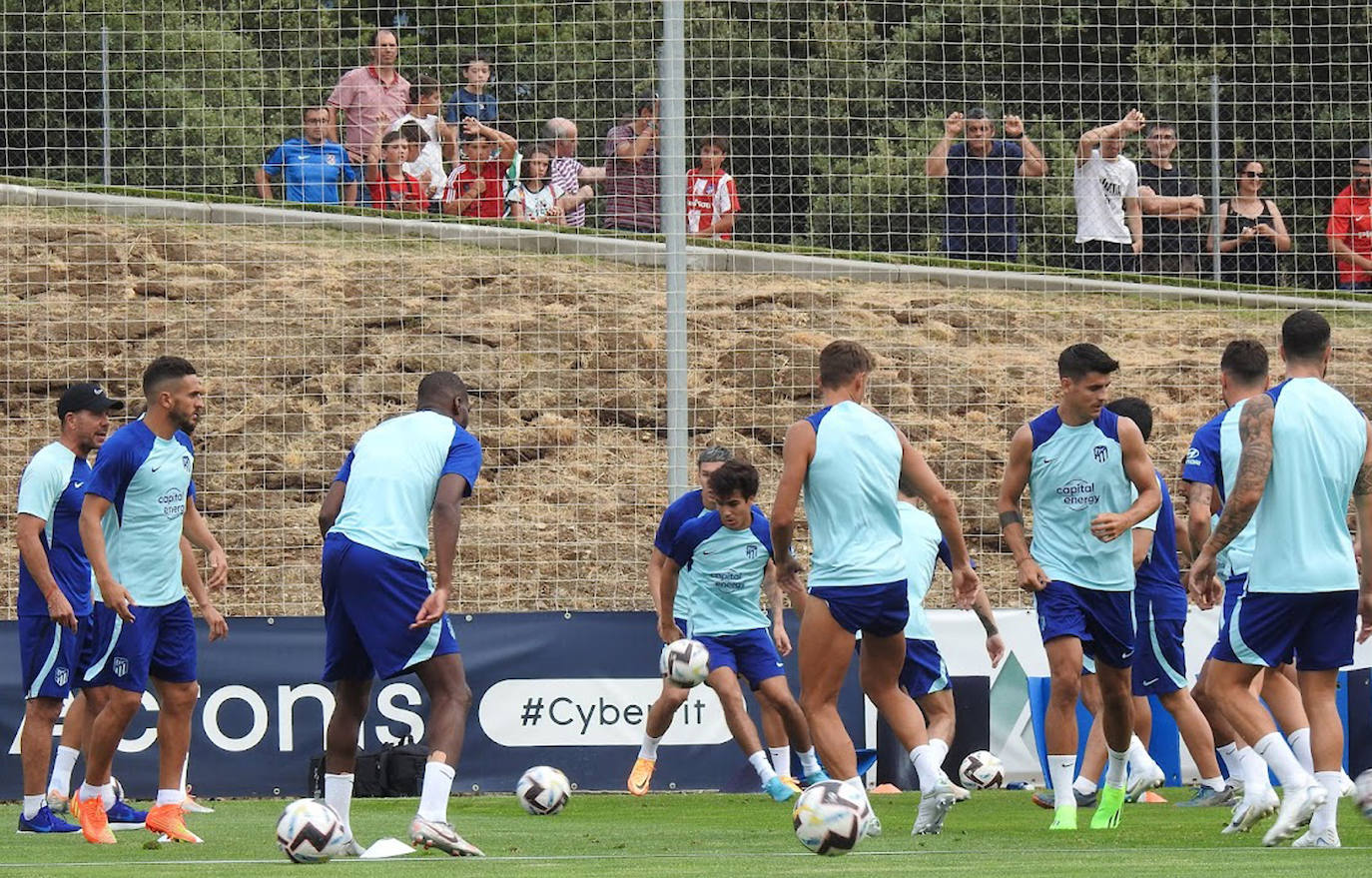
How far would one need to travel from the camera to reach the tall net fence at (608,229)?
16.5 m

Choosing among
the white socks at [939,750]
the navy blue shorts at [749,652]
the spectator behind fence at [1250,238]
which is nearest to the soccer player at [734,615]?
the navy blue shorts at [749,652]

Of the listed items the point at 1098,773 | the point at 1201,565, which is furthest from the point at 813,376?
the point at 1201,565

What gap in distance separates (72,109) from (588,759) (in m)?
6.96

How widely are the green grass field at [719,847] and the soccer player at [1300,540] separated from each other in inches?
22.5

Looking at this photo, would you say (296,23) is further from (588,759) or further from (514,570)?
(588,759)

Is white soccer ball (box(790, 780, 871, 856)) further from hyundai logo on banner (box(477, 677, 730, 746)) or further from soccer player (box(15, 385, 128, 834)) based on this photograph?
hyundai logo on banner (box(477, 677, 730, 746))

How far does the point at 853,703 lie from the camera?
14.0 m

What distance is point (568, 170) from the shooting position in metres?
16.6

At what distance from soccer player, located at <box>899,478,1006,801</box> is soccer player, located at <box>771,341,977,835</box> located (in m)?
1.85

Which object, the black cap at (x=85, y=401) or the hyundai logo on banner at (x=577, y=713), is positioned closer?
the black cap at (x=85, y=401)

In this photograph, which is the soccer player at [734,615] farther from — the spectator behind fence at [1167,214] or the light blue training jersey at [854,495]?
the spectator behind fence at [1167,214]

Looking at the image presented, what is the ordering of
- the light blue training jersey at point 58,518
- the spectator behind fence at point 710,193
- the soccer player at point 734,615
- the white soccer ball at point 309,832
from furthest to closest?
the spectator behind fence at point 710,193 → the soccer player at point 734,615 → the light blue training jersey at point 58,518 → the white soccer ball at point 309,832

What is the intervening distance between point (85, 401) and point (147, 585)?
4.36 ft

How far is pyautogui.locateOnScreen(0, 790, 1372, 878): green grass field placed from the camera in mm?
7762
